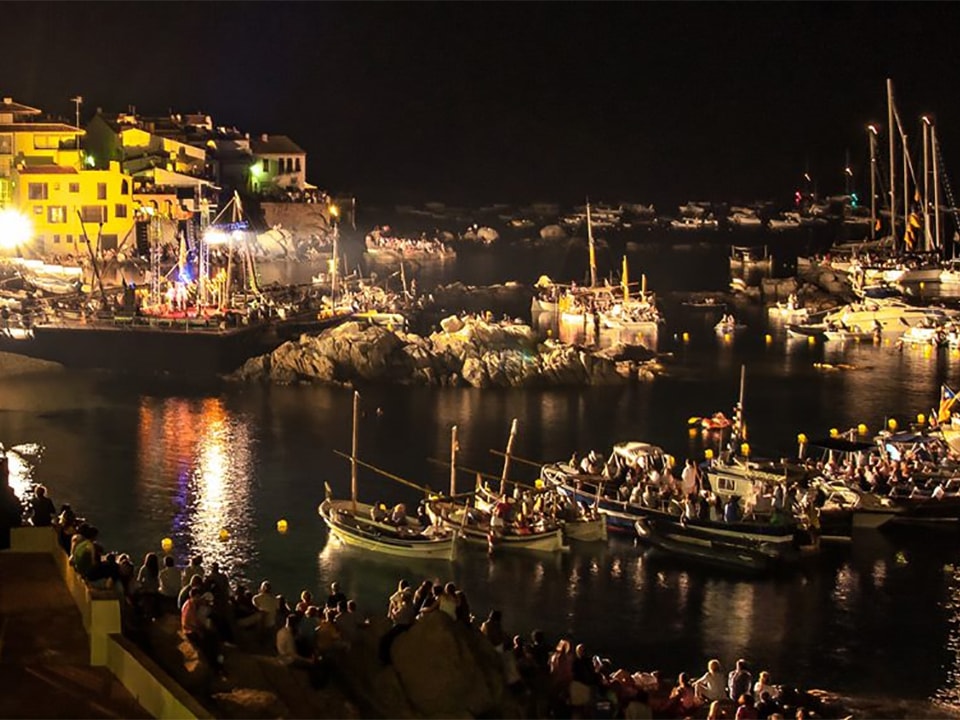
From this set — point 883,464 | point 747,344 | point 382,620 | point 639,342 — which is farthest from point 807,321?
point 382,620

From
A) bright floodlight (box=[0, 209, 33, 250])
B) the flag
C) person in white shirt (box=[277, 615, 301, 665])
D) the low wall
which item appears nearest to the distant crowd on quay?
person in white shirt (box=[277, 615, 301, 665])

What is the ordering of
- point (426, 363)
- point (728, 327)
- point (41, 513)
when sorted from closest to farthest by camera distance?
1. point (41, 513)
2. point (426, 363)
3. point (728, 327)

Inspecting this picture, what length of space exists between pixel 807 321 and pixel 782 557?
139 feet

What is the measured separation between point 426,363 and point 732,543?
919 inches

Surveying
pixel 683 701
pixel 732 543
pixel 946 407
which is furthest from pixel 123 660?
pixel 946 407

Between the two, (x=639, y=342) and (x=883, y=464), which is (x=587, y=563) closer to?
(x=883, y=464)

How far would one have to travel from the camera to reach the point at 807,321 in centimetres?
6800

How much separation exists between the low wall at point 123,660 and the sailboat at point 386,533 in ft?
39.6

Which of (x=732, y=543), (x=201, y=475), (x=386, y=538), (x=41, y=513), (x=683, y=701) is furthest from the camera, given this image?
(x=201, y=475)

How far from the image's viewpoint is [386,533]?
26844 millimetres

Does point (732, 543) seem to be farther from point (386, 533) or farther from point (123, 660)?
point (123, 660)

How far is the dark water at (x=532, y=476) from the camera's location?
2311 cm

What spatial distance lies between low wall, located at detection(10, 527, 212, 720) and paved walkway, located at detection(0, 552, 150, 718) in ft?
0.29

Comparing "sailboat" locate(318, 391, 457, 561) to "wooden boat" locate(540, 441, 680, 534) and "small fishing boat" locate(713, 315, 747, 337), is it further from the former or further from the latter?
"small fishing boat" locate(713, 315, 747, 337)
